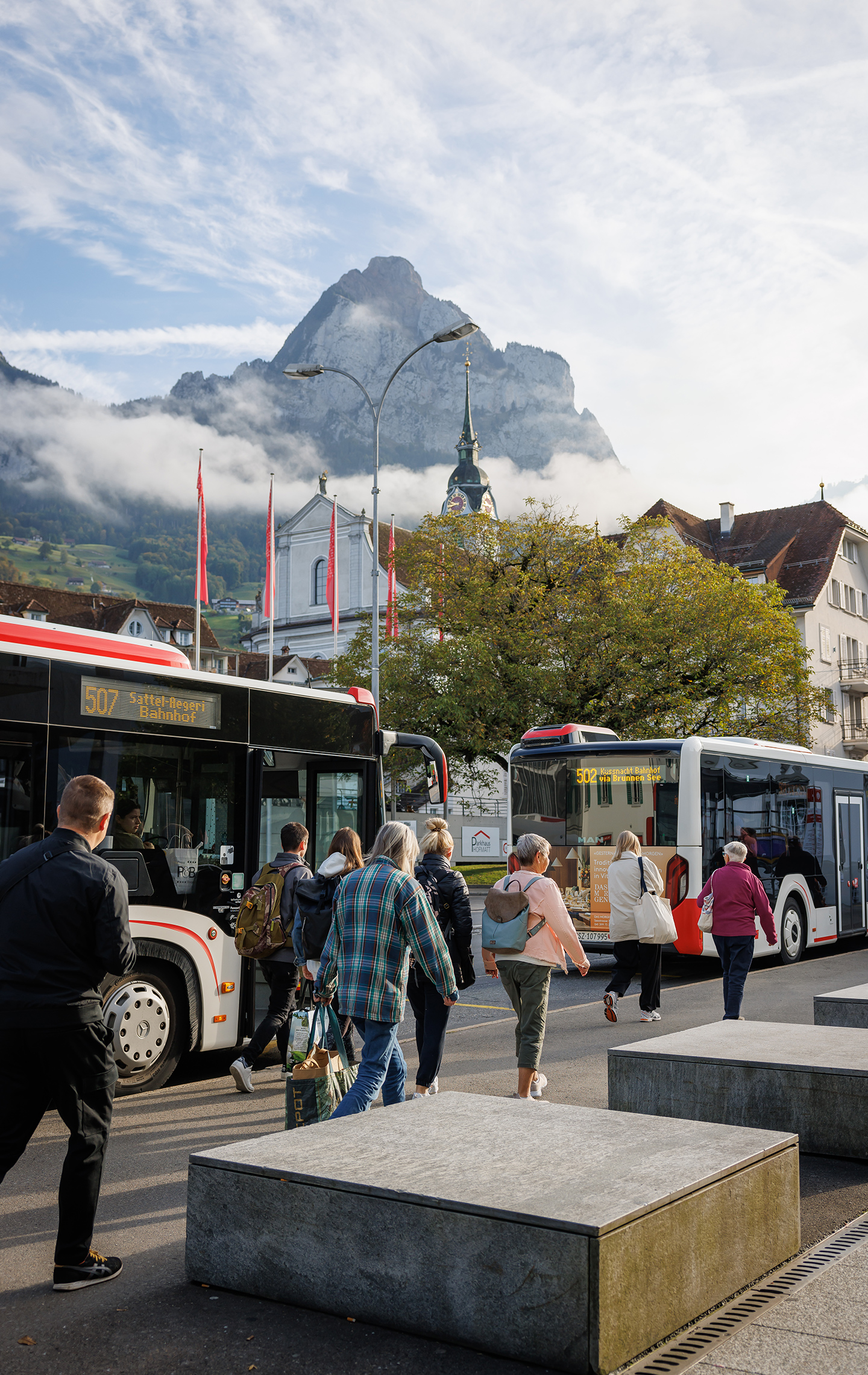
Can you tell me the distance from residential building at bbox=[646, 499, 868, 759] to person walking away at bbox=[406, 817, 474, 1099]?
163 ft

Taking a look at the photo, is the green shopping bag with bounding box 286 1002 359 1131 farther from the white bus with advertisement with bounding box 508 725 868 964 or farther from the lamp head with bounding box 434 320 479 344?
the lamp head with bounding box 434 320 479 344

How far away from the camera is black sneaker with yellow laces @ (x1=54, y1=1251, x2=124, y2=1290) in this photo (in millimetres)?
4379

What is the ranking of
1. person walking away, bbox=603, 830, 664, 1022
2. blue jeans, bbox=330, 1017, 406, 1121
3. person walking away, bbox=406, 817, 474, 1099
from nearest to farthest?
blue jeans, bbox=330, 1017, 406, 1121 < person walking away, bbox=406, 817, 474, 1099 < person walking away, bbox=603, 830, 664, 1022

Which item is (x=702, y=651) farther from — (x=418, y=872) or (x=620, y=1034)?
(x=418, y=872)

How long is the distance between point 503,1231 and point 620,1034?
7443 millimetres

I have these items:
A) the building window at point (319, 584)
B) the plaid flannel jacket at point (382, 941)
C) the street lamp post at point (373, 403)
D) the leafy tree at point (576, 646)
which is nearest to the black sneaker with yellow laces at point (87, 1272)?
the plaid flannel jacket at point (382, 941)

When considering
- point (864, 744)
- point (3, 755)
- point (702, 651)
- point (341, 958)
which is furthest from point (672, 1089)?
point (864, 744)

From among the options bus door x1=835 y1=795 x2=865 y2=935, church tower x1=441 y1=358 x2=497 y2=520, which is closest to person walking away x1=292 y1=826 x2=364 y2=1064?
bus door x1=835 y1=795 x2=865 y2=935

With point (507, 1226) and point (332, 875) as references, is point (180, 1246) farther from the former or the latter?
point (332, 875)

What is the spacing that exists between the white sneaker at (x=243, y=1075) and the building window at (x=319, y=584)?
6824 centimetres

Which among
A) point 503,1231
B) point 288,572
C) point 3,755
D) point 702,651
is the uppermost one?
point 288,572

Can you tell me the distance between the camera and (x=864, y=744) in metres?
59.5

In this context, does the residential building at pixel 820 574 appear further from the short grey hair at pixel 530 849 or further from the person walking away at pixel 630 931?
the short grey hair at pixel 530 849

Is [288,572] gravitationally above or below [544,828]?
above
